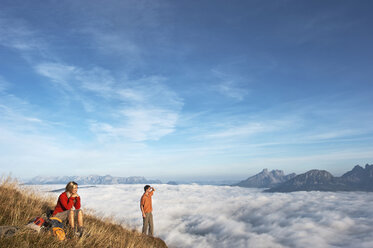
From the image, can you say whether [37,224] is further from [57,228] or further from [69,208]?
[69,208]

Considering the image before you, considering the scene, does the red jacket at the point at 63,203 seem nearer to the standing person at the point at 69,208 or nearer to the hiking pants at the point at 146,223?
the standing person at the point at 69,208

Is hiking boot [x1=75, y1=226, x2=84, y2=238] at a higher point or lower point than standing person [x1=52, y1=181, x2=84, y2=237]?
lower

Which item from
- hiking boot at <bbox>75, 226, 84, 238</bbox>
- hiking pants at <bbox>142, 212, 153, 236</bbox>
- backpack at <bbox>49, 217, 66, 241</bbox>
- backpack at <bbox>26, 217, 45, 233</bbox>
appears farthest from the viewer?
hiking pants at <bbox>142, 212, 153, 236</bbox>

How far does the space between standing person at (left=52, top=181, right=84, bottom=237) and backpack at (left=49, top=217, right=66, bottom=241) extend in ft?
1.38

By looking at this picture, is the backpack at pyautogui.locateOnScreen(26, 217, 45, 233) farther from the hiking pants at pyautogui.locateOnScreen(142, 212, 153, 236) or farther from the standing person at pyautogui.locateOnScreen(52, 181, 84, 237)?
the hiking pants at pyautogui.locateOnScreen(142, 212, 153, 236)

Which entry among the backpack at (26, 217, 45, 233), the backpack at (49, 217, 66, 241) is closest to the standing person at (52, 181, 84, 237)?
the backpack at (49, 217, 66, 241)

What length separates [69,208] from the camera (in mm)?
6898

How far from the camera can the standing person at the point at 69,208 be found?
263 inches

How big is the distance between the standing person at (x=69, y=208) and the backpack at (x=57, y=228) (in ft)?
1.38

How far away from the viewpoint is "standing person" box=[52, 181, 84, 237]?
6670 mm

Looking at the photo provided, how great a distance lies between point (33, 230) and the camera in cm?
521

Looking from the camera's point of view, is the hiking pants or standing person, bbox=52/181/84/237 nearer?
standing person, bbox=52/181/84/237


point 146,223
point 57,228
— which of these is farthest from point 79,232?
point 146,223

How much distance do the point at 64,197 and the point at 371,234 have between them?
256240 millimetres
